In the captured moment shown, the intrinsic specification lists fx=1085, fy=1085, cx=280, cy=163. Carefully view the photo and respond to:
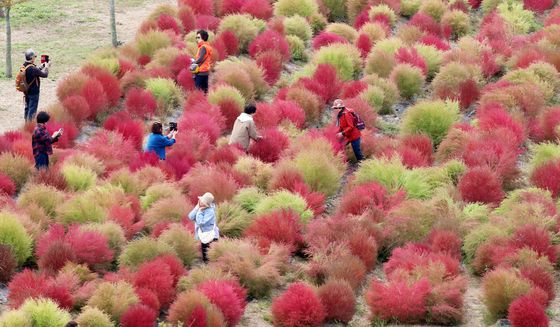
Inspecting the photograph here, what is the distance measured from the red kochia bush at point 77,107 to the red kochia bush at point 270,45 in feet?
15.0

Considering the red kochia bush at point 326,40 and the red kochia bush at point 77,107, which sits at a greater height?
the red kochia bush at point 77,107

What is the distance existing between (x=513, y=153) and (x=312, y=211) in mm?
3535

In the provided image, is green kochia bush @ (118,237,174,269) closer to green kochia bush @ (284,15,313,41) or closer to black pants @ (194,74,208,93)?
black pants @ (194,74,208,93)

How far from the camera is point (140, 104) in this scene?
1855 centimetres

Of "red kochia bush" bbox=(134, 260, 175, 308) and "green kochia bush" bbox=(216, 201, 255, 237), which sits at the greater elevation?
"red kochia bush" bbox=(134, 260, 175, 308)

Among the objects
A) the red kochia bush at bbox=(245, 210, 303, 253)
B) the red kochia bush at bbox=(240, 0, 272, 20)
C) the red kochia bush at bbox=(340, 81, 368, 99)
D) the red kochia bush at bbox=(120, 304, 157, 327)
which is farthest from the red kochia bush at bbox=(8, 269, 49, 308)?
the red kochia bush at bbox=(240, 0, 272, 20)

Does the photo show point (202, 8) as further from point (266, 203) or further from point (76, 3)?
point (266, 203)

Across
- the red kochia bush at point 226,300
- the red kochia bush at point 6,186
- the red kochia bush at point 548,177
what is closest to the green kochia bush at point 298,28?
the red kochia bush at point 548,177

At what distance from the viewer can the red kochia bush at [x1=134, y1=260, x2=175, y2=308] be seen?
12297mm

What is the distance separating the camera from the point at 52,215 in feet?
47.1

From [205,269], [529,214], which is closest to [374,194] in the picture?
[529,214]

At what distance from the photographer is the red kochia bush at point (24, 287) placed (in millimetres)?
11922

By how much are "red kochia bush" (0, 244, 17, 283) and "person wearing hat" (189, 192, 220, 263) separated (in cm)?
221

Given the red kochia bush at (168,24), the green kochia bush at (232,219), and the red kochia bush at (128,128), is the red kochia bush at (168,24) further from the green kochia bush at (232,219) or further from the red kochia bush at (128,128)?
the green kochia bush at (232,219)
